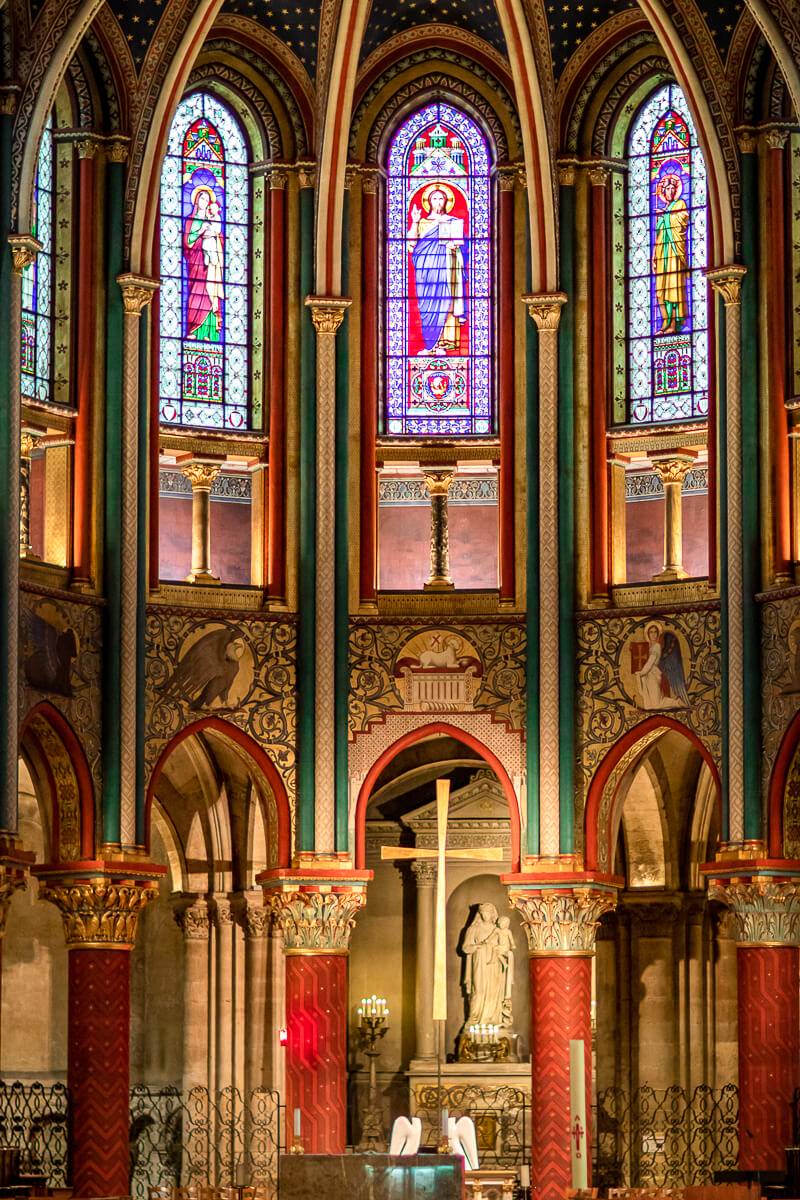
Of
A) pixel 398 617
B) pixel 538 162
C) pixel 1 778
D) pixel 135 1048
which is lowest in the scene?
pixel 135 1048

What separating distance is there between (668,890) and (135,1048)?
7686 millimetres

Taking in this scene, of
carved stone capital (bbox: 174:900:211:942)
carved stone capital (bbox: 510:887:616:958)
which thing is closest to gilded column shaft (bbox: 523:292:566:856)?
carved stone capital (bbox: 510:887:616:958)

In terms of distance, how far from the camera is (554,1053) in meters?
35.3

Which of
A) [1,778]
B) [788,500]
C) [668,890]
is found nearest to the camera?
[1,778]

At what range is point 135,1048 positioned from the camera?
41.6m

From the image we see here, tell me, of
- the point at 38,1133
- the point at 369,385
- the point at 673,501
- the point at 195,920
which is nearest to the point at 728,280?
the point at 673,501

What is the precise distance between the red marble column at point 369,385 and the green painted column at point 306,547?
27.3 inches

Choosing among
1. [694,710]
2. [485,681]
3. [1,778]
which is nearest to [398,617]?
[485,681]

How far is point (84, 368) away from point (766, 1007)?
1091cm

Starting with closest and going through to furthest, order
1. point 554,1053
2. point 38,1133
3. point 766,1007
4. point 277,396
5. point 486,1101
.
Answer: point 766,1007
point 38,1133
point 554,1053
point 277,396
point 486,1101

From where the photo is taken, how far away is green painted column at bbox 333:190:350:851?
119 ft

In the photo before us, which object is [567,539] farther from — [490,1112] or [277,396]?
[490,1112]

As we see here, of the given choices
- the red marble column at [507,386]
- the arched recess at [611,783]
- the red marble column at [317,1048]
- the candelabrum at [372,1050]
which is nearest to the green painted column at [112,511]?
the red marble column at [317,1048]

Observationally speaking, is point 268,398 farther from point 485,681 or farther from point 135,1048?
point 135,1048
